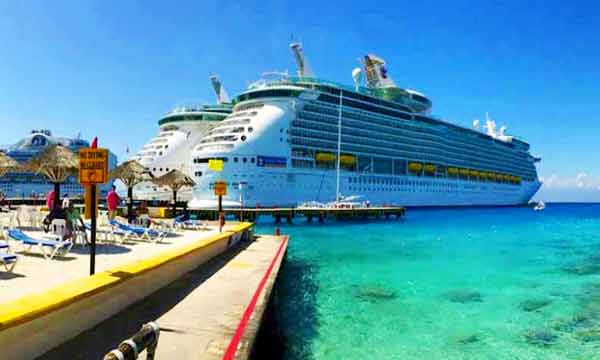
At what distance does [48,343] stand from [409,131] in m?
72.6

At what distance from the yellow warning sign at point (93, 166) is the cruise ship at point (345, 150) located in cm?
3835

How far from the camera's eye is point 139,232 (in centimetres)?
1484

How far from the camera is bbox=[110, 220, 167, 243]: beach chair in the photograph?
48.1 feet

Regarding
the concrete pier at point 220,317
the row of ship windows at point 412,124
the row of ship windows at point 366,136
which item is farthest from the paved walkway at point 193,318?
the row of ship windows at point 412,124

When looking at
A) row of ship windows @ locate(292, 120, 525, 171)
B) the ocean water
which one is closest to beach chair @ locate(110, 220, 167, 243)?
the ocean water

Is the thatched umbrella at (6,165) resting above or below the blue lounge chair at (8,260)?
above

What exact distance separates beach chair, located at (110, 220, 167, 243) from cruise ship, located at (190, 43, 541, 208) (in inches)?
1165

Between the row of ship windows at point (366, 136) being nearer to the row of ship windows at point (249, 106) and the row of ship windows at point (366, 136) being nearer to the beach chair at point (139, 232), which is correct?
the row of ship windows at point (249, 106)

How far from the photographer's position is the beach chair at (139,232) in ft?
48.1

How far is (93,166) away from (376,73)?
77130 mm

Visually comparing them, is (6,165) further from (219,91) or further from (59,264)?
(219,91)

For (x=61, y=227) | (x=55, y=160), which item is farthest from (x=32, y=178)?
(x=61, y=227)

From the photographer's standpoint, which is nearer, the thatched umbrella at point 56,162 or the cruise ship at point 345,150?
the thatched umbrella at point 56,162

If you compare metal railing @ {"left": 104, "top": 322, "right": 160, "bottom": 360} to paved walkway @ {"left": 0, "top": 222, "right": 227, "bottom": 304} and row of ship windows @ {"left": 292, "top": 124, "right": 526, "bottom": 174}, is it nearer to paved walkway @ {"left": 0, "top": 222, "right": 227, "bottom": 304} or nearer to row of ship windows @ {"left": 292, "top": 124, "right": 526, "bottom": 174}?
paved walkway @ {"left": 0, "top": 222, "right": 227, "bottom": 304}
